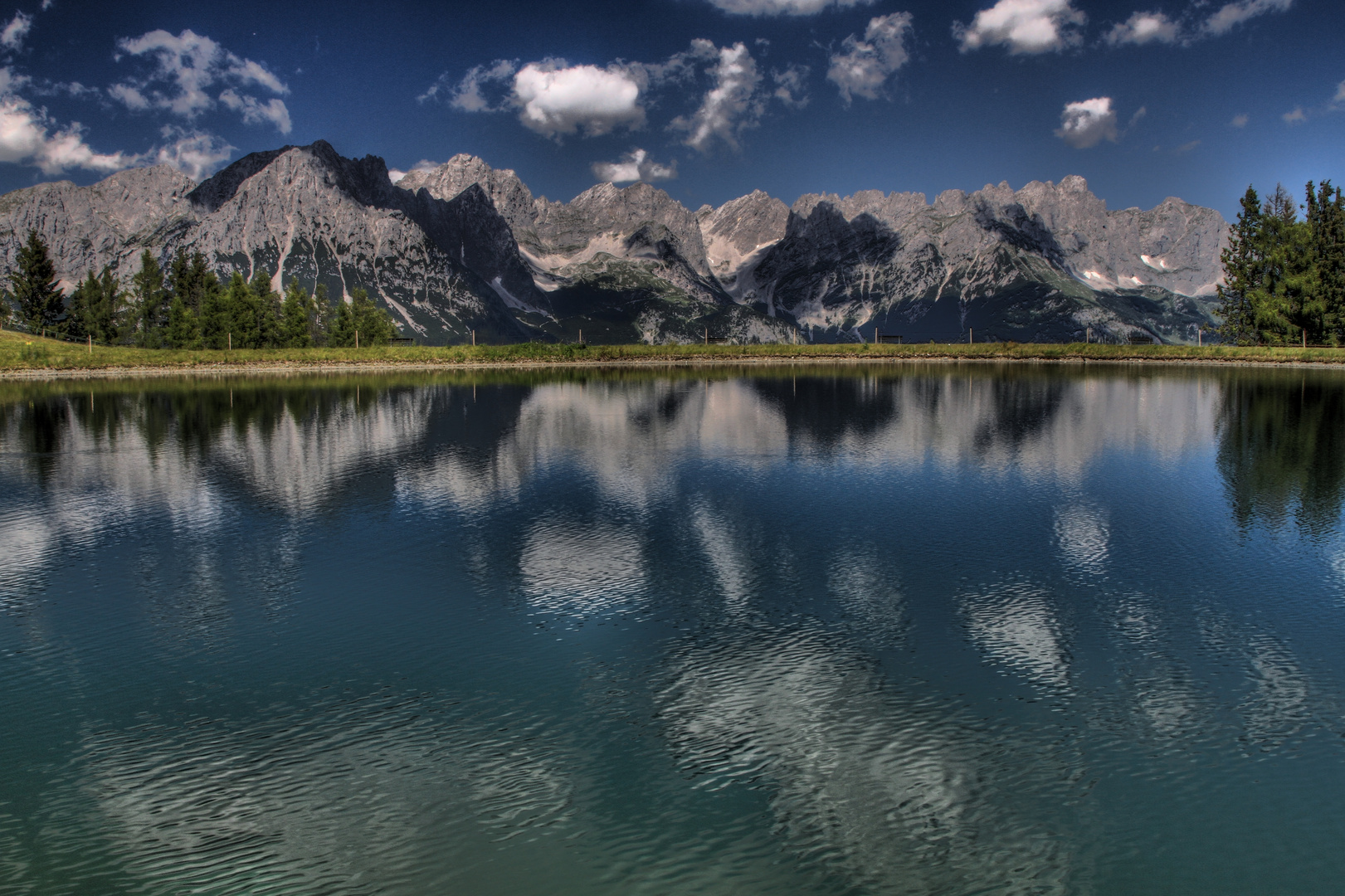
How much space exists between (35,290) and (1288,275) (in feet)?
711

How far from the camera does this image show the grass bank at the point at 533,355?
12362cm

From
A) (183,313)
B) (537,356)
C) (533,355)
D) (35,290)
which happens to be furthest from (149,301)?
(537,356)

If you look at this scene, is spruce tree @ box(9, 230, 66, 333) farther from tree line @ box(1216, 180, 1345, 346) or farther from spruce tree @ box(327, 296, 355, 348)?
tree line @ box(1216, 180, 1345, 346)

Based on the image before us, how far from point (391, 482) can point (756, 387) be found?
201ft

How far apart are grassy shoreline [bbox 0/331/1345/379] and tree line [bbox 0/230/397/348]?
9762 mm

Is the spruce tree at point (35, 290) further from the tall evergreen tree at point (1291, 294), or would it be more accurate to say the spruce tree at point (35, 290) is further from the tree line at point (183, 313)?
the tall evergreen tree at point (1291, 294)

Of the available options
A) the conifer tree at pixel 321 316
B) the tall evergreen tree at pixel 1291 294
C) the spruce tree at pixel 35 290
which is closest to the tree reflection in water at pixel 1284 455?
the tall evergreen tree at pixel 1291 294

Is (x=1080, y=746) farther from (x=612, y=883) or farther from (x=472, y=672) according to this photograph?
(x=472, y=672)

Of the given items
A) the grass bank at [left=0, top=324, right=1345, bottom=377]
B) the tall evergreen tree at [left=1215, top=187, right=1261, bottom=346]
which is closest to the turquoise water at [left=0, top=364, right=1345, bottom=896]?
the grass bank at [left=0, top=324, right=1345, bottom=377]

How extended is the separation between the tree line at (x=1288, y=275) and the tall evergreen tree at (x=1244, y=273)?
0.13 meters

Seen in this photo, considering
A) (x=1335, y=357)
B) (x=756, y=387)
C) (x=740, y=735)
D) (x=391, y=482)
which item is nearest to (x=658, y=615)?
(x=740, y=735)

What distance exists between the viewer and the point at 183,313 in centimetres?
14788

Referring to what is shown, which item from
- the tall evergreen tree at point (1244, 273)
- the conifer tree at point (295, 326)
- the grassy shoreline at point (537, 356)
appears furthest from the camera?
the conifer tree at point (295, 326)

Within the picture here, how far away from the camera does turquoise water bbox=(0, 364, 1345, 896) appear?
1014 centimetres
